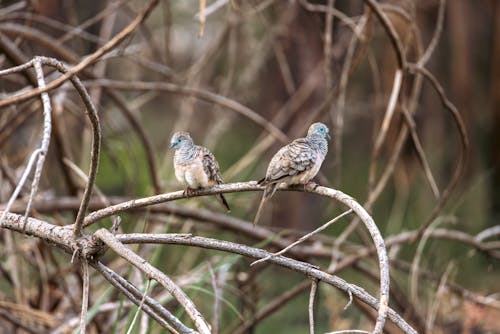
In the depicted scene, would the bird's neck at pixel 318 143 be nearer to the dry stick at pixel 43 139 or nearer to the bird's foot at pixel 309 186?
the bird's foot at pixel 309 186

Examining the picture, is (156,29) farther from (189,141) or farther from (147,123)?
(189,141)

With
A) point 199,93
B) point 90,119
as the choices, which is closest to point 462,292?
point 199,93

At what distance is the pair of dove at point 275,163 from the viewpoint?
180 cm

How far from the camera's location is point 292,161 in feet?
5.98

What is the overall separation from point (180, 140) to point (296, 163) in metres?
0.39

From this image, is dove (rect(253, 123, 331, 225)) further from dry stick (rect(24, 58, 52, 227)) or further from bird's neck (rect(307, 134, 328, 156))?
dry stick (rect(24, 58, 52, 227))

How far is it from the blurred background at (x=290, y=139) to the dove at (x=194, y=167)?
0.61m

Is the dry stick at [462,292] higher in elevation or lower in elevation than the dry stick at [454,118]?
lower

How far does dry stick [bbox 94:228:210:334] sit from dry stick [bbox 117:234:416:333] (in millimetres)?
74

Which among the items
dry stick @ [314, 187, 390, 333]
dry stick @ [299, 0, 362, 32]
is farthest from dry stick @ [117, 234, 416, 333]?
dry stick @ [299, 0, 362, 32]

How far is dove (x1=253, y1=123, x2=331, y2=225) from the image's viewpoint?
1790 millimetres

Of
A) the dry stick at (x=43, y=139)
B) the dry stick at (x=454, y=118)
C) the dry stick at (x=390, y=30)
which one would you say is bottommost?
the dry stick at (x=43, y=139)

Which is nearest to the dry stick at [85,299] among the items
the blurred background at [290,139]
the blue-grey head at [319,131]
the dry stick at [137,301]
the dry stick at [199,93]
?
the dry stick at [137,301]

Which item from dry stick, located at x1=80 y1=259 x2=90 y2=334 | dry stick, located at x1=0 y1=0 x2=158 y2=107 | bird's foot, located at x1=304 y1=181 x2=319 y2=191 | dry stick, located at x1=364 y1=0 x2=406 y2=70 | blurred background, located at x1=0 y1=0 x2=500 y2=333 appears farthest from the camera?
blurred background, located at x1=0 y1=0 x2=500 y2=333
